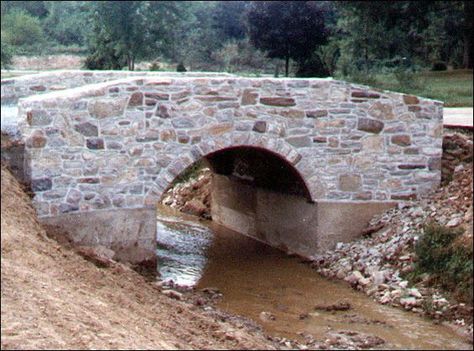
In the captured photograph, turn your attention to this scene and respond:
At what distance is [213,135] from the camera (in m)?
12.0

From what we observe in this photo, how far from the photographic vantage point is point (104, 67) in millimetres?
18438

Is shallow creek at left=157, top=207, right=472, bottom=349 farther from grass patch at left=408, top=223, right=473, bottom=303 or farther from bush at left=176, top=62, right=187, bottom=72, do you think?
bush at left=176, top=62, right=187, bottom=72

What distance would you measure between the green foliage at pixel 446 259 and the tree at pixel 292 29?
10.2m

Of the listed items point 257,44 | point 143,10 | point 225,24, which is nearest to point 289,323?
point 143,10

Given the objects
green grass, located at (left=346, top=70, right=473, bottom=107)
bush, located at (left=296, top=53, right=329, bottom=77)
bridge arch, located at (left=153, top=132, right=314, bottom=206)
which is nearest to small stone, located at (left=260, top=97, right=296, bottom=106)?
bridge arch, located at (left=153, top=132, right=314, bottom=206)

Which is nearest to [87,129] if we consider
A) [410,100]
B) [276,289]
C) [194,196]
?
[276,289]

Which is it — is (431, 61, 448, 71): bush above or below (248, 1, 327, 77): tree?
below

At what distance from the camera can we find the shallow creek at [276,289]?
961cm

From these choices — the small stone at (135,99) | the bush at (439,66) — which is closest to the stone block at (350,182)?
the small stone at (135,99)

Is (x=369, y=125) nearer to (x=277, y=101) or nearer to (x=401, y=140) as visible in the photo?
(x=401, y=140)

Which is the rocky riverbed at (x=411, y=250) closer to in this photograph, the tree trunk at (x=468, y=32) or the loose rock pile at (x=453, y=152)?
the loose rock pile at (x=453, y=152)

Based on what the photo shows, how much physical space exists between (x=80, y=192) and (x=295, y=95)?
3391mm

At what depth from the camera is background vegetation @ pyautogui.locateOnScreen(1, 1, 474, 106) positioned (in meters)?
14.0

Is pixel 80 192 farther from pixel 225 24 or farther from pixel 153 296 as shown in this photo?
pixel 225 24
